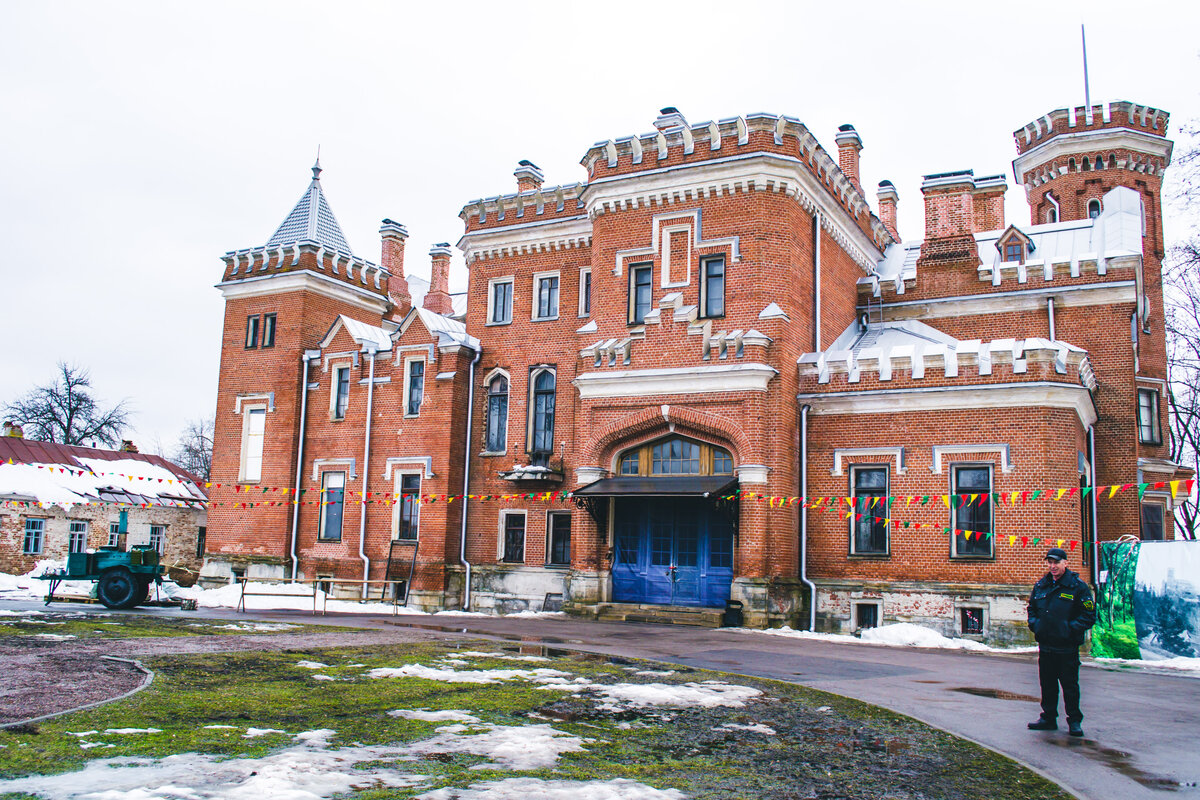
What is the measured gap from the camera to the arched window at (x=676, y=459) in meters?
20.9

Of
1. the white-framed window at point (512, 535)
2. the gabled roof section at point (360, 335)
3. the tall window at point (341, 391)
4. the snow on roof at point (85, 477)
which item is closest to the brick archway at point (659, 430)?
the white-framed window at point (512, 535)

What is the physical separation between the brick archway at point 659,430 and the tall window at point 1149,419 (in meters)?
11.3

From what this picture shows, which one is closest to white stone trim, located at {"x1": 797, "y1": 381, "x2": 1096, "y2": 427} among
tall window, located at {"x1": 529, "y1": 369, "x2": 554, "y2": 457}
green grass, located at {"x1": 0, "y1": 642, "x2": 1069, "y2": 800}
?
tall window, located at {"x1": 529, "y1": 369, "x2": 554, "y2": 457}

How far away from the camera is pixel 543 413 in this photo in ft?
82.0

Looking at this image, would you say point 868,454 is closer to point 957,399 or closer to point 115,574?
point 957,399

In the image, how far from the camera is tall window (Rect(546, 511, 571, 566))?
24.1 m

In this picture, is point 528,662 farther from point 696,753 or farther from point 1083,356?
point 1083,356

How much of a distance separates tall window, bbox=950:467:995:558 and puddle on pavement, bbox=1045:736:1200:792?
11087 mm

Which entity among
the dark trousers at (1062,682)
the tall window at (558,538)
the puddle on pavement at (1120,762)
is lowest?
the puddle on pavement at (1120,762)

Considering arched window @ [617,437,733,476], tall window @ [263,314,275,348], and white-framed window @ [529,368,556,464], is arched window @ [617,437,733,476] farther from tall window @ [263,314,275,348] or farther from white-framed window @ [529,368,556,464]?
tall window @ [263,314,275,348]

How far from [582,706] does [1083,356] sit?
14.5 m

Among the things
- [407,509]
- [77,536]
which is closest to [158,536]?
[77,536]

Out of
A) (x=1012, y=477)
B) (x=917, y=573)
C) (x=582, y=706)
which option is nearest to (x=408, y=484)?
(x=917, y=573)

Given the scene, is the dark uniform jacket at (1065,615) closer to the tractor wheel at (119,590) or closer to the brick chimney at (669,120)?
the brick chimney at (669,120)
